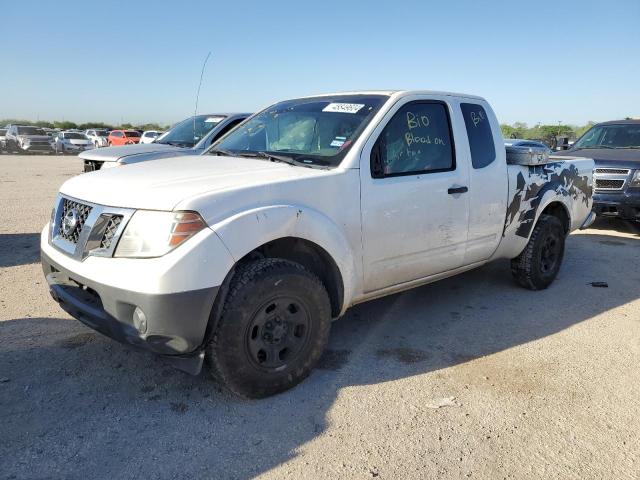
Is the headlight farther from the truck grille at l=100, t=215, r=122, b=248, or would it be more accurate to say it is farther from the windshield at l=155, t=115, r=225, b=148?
the windshield at l=155, t=115, r=225, b=148

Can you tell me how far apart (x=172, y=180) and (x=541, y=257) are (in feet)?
12.8

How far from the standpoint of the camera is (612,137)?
9.64 m

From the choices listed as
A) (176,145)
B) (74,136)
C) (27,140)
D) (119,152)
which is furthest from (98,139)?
(119,152)

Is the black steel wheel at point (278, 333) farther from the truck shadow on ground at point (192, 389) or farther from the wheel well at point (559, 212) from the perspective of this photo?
the wheel well at point (559, 212)

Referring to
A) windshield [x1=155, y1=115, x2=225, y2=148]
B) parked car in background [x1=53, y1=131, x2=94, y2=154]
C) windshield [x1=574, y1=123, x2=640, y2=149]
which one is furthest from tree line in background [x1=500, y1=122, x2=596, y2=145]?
parked car in background [x1=53, y1=131, x2=94, y2=154]

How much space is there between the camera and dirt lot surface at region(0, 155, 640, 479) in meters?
2.53

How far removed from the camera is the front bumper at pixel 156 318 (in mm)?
2582

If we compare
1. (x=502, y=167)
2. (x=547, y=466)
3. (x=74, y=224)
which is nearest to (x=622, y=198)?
(x=502, y=167)

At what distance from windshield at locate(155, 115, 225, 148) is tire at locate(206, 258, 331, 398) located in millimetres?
5501

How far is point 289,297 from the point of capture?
3.00 meters

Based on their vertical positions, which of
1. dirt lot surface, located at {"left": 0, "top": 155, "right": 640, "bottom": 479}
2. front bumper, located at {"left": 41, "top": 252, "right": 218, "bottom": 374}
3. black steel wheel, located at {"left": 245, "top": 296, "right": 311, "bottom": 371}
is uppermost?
front bumper, located at {"left": 41, "top": 252, "right": 218, "bottom": 374}

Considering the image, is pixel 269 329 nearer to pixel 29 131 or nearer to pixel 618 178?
pixel 618 178

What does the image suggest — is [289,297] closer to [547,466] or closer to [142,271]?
[142,271]

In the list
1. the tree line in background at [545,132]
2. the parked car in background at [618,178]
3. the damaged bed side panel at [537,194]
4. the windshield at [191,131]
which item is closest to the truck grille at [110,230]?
the damaged bed side panel at [537,194]
